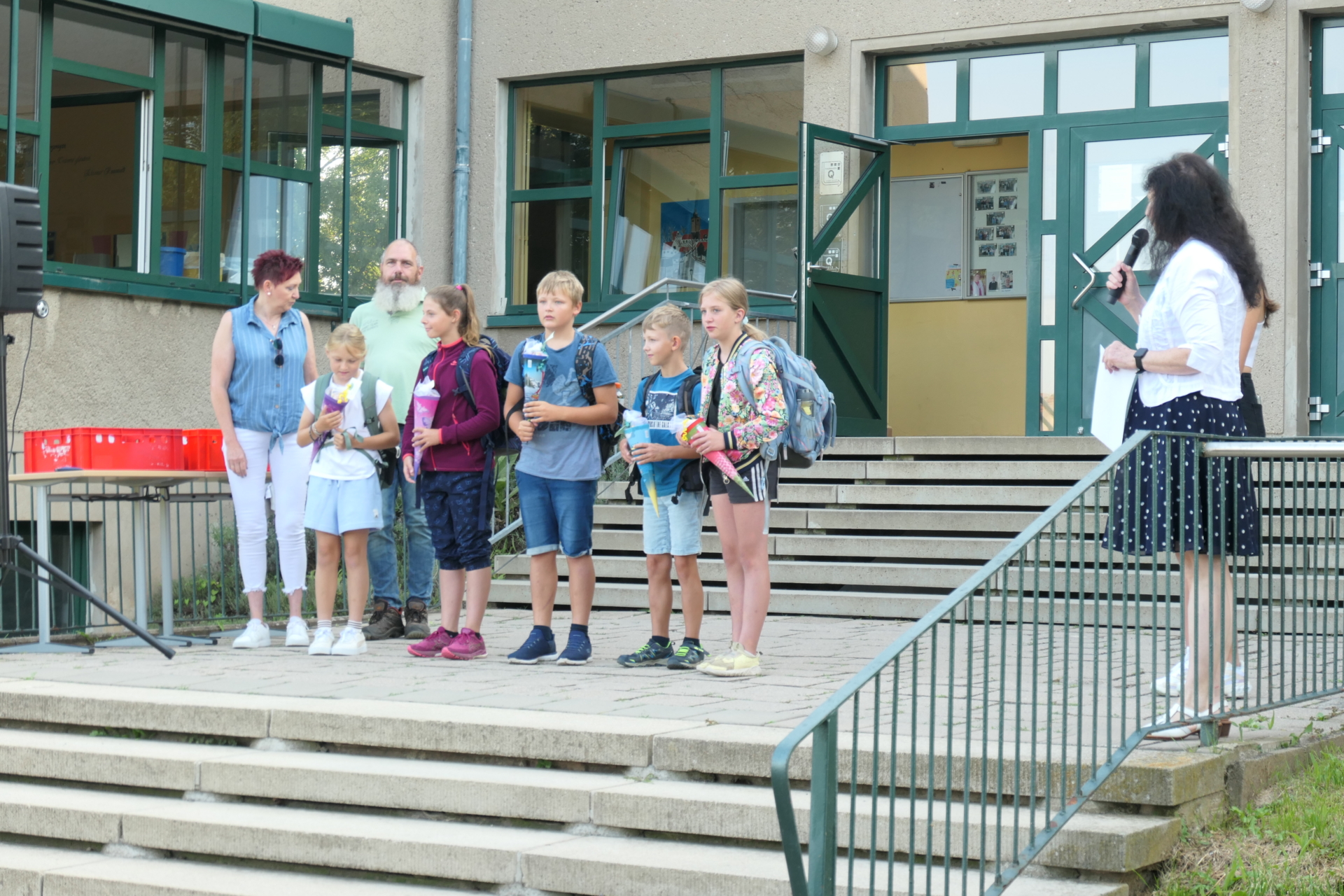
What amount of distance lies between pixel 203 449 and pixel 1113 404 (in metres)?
4.72

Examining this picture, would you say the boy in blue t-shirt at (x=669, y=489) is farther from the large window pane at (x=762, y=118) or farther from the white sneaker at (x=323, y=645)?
the large window pane at (x=762, y=118)

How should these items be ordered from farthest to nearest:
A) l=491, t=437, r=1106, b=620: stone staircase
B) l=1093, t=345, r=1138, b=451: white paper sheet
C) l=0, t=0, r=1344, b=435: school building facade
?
l=0, t=0, r=1344, b=435: school building facade
l=491, t=437, r=1106, b=620: stone staircase
l=1093, t=345, r=1138, b=451: white paper sheet

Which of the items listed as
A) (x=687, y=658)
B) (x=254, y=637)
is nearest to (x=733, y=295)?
(x=687, y=658)

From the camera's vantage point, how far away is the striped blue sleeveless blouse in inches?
303

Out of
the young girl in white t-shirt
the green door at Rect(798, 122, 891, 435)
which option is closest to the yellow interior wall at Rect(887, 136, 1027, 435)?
the green door at Rect(798, 122, 891, 435)

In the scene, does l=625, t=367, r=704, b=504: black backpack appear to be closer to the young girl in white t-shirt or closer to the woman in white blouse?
the young girl in white t-shirt

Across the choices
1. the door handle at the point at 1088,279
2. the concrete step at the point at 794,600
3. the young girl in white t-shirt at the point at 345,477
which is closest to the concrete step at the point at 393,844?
the young girl in white t-shirt at the point at 345,477

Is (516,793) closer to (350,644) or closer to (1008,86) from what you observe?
(350,644)

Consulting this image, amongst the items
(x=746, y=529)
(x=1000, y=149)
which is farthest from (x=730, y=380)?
(x=1000, y=149)

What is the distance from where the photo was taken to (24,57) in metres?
10.4

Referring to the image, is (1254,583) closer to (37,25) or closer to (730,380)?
(730,380)

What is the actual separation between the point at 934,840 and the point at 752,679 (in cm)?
243

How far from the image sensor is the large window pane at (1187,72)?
1090 cm

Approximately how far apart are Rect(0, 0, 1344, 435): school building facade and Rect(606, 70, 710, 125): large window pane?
24 mm
